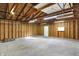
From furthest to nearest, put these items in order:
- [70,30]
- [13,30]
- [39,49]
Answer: [13,30] < [70,30] < [39,49]

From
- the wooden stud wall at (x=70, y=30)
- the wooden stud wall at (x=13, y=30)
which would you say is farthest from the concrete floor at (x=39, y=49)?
the wooden stud wall at (x=70, y=30)

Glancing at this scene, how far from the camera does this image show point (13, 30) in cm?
759

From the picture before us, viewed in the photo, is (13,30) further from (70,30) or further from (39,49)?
(70,30)

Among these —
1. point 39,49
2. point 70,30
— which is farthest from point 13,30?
point 70,30

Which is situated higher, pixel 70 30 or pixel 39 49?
pixel 70 30

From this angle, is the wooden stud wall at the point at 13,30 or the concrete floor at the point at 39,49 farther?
the wooden stud wall at the point at 13,30

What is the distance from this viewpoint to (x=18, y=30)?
322 inches

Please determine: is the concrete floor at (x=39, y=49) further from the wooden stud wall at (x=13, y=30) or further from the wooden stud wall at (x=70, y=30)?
the wooden stud wall at (x=70, y=30)

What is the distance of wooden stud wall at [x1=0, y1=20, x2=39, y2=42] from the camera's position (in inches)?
263

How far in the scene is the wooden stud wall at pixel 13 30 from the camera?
6680mm

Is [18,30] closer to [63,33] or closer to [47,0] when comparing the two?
[63,33]

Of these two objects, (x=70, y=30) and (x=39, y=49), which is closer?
(x=39, y=49)

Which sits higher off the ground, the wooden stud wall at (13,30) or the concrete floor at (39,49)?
the wooden stud wall at (13,30)

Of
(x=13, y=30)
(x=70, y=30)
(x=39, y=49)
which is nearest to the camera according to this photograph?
(x=39, y=49)
